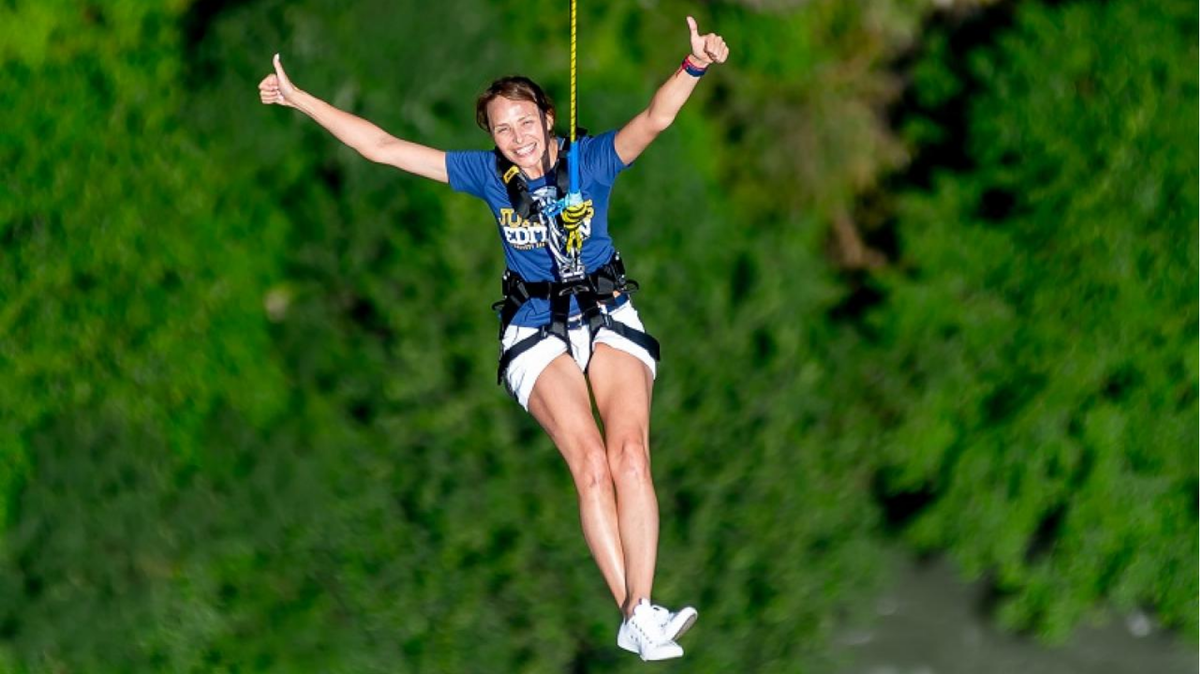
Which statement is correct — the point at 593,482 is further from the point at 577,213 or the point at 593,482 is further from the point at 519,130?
the point at 519,130

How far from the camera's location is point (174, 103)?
A: 22.7 meters

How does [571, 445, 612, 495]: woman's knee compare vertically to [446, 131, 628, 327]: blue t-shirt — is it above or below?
below

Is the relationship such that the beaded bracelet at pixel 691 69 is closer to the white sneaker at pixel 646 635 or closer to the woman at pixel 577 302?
the woman at pixel 577 302

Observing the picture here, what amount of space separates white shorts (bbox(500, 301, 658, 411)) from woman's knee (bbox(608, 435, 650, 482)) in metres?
0.37

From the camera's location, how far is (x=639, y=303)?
24219 mm

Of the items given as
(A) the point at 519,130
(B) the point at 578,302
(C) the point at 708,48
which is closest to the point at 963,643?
(B) the point at 578,302

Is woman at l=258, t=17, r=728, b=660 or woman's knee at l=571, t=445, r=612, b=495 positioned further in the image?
woman's knee at l=571, t=445, r=612, b=495

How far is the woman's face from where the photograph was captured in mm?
8844

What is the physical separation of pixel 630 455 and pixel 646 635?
0.74m

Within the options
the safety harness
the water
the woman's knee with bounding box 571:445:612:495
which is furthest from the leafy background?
the woman's knee with bounding box 571:445:612:495

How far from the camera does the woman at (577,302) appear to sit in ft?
29.2

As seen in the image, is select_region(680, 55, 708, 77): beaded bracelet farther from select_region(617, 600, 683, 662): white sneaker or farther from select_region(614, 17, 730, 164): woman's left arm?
select_region(617, 600, 683, 662): white sneaker

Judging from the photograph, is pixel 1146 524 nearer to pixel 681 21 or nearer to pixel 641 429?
pixel 681 21

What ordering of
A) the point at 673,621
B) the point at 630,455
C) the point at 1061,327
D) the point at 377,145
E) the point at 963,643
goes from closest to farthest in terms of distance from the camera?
the point at 673,621
the point at 630,455
the point at 377,145
the point at 1061,327
the point at 963,643
